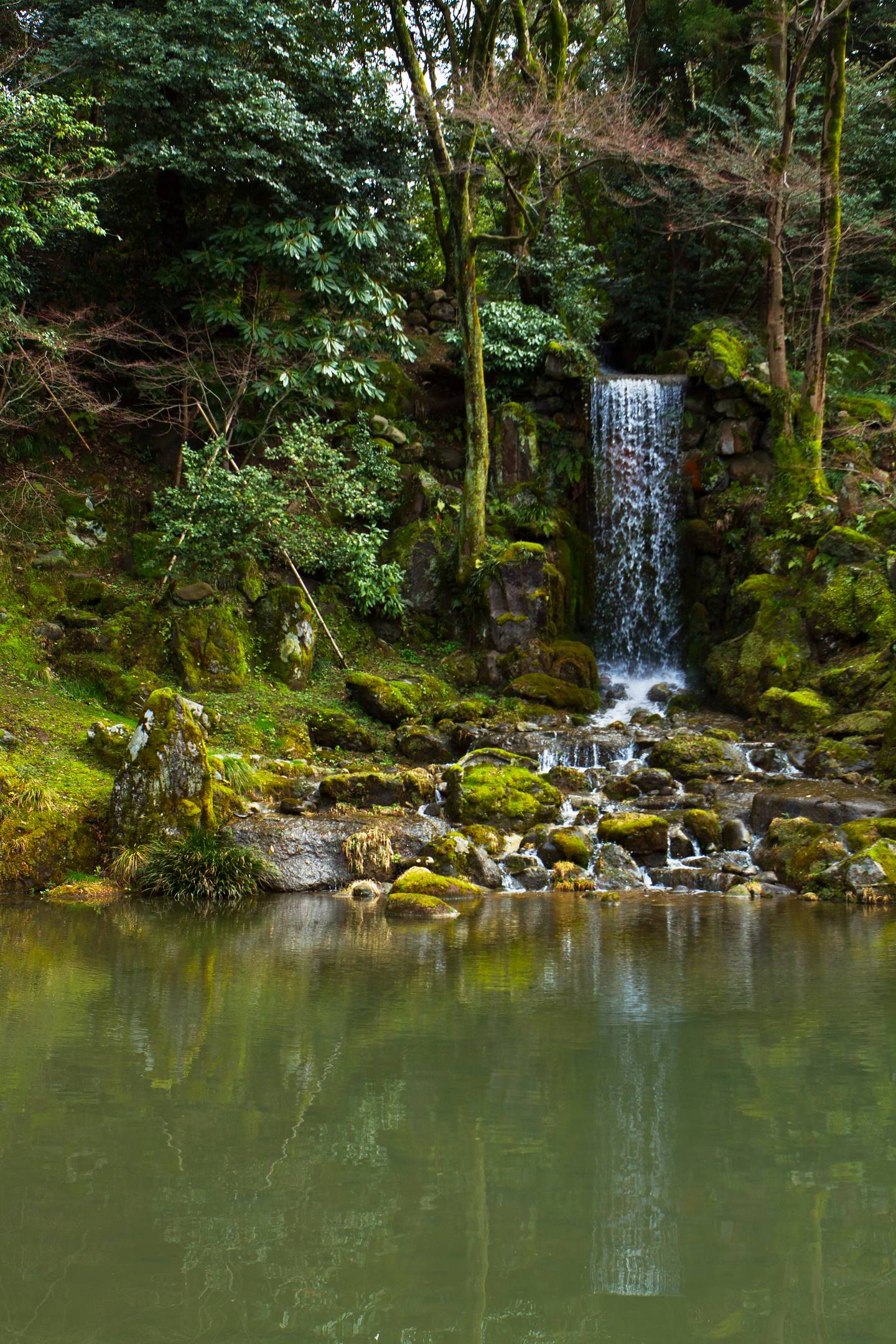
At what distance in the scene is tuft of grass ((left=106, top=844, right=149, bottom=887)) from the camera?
898cm

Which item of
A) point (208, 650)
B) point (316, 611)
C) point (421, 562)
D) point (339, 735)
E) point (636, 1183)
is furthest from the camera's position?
point (421, 562)

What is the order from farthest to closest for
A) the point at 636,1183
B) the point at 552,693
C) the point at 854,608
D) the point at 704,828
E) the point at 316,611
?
the point at 552,693, the point at 316,611, the point at 854,608, the point at 704,828, the point at 636,1183

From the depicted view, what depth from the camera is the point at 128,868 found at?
8.99 metres

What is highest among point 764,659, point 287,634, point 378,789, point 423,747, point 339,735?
point 287,634

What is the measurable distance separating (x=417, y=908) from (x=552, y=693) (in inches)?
304

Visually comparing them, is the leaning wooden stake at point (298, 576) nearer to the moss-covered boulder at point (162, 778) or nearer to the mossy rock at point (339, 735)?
the mossy rock at point (339, 735)

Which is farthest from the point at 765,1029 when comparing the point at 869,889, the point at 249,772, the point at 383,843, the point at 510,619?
the point at 510,619

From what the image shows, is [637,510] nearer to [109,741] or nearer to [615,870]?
[615,870]

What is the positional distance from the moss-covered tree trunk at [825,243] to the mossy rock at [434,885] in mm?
10489

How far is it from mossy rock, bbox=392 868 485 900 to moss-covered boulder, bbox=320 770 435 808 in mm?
1873

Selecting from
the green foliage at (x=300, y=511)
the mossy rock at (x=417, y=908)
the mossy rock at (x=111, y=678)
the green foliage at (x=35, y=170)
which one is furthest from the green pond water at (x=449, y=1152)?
the green foliage at (x=35, y=170)

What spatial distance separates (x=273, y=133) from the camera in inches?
575

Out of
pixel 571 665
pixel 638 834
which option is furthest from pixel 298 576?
pixel 638 834

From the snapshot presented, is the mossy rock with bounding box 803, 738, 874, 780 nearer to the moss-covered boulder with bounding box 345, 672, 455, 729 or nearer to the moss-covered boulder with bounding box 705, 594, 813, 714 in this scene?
the moss-covered boulder with bounding box 705, 594, 813, 714
